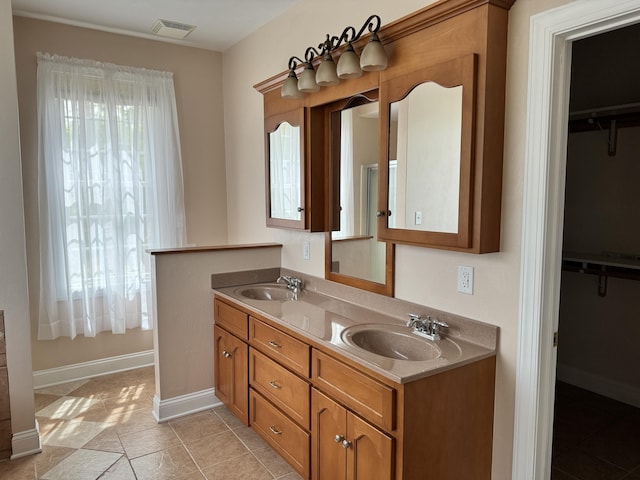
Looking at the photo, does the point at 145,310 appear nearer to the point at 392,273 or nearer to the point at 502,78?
the point at 392,273

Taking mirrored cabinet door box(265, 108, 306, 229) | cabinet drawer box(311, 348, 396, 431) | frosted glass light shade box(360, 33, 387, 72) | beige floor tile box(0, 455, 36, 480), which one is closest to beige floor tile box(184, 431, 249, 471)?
beige floor tile box(0, 455, 36, 480)

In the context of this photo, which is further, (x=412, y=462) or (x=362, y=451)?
(x=362, y=451)

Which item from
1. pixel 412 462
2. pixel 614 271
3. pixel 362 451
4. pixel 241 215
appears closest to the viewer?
pixel 412 462

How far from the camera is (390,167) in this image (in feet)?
7.02

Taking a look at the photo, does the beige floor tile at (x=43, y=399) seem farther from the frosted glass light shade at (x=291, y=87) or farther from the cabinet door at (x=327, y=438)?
the frosted glass light shade at (x=291, y=87)

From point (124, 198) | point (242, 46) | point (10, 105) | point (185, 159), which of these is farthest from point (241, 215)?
point (10, 105)

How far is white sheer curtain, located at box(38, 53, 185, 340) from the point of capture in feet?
10.9

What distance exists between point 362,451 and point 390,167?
1.23m

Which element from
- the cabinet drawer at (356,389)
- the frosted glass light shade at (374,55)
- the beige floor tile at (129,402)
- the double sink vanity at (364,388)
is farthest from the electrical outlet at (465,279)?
the beige floor tile at (129,402)

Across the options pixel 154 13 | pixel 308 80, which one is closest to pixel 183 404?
pixel 308 80

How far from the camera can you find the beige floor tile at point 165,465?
7.88 ft

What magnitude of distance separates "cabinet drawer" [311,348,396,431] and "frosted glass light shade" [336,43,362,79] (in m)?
1.31

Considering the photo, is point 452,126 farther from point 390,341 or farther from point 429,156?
point 390,341

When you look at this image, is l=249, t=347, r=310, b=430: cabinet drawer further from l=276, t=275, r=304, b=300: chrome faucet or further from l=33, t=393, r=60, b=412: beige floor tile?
l=33, t=393, r=60, b=412: beige floor tile
